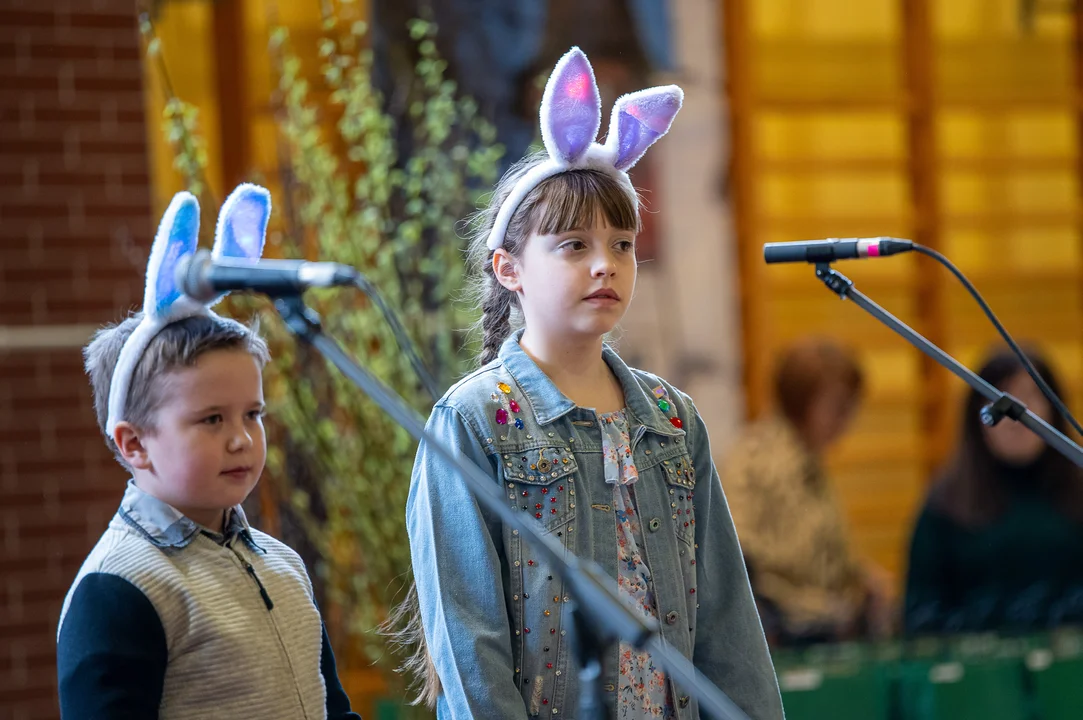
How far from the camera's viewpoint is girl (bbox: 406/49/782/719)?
5.97 ft

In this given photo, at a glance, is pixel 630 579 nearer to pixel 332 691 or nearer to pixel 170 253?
pixel 332 691

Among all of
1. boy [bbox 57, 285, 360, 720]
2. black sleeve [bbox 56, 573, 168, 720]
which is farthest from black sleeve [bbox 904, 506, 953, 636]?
black sleeve [bbox 56, 573, 168, 720]

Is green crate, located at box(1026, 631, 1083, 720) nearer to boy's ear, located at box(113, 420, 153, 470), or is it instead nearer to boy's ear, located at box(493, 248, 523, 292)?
boy's ear, located at box(493, 248, 523, 292)

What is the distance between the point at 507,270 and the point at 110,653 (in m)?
0.74

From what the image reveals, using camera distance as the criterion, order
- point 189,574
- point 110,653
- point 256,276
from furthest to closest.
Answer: point 189,574 → point 110,653 → point 256,276

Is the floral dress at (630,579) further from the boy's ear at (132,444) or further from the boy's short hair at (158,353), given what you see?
the boy's ear at (132,444)

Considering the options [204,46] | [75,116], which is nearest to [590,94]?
[75,116]

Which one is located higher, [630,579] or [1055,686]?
[630,579]

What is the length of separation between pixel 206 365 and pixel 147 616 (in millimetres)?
335

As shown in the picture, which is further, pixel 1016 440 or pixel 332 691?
pixel 1016 440

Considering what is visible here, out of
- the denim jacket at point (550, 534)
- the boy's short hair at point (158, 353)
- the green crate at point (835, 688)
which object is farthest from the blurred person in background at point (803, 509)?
the boy's short hair at point (158, 353)

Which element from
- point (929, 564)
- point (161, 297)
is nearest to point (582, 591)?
point (161, 297)

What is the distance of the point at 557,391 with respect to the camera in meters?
1.93

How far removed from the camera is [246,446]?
1844 mm
